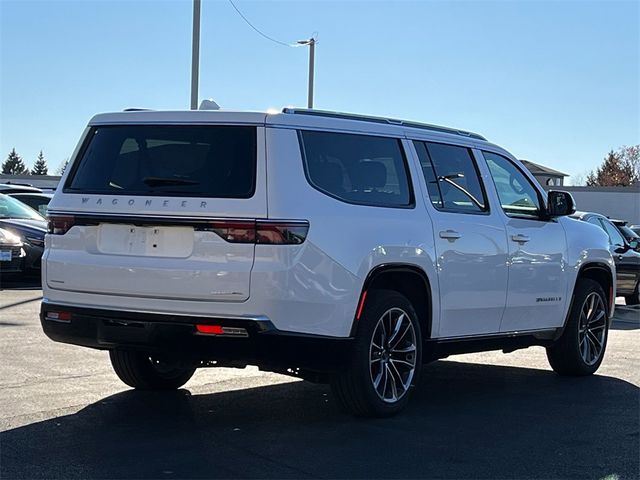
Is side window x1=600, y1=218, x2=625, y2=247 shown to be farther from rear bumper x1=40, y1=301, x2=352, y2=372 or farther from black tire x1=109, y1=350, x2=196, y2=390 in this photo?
rear bumper x1=40, y1=301, x2=352, y2=372

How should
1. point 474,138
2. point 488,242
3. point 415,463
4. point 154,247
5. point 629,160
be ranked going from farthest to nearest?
point 629,160 → point 474,138 → point 488,242 → point 154,247 → point 415,463

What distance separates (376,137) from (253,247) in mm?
1533

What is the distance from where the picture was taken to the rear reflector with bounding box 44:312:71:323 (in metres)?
6.48

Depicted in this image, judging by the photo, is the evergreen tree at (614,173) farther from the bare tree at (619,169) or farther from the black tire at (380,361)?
the black tire at (380,361)

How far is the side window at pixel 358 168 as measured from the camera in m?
6.46

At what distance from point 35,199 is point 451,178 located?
1275cm

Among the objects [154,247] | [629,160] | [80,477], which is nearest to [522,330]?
[154,247]

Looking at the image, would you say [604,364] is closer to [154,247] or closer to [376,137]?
[376,137]

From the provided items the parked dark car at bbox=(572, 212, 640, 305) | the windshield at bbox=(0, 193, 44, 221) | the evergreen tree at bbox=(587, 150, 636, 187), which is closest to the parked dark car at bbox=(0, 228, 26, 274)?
the windshield at bbox=(0, 193, 44, 221)

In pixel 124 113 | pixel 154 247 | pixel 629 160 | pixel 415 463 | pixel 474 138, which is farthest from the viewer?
pixel 629 160

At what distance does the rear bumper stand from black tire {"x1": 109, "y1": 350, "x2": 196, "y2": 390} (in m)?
0.96

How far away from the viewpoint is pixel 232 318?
598 centimetres

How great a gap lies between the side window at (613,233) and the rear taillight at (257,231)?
11.3 metres

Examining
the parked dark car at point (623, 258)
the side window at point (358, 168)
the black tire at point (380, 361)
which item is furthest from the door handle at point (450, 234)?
the parked dark car at point (623, 258)
